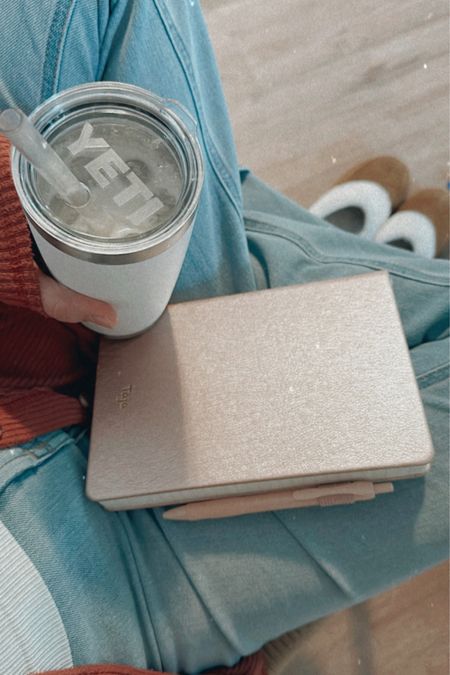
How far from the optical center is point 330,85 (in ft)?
3.64

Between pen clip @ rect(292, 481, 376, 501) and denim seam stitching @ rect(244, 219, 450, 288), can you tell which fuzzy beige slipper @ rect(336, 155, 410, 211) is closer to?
denim seam stitching @ rect(244, 219, 450, 288)

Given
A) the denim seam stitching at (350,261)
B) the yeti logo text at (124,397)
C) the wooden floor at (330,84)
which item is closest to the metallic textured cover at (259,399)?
the yeti logo text at (124,397)

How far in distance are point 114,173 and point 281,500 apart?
0.29m

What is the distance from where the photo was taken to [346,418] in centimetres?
55

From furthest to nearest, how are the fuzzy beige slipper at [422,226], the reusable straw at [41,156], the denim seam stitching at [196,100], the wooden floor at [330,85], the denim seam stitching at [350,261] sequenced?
the wooden floor at [330,85] < the fuzzy beige slipper at [422,226] < the denim seam stitching at [350,261] < the denim seam stitching at [196,100] < the reusable straw at [41,156]

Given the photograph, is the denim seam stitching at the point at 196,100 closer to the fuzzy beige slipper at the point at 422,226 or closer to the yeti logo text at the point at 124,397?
the yeti logo text at the point at 124,397

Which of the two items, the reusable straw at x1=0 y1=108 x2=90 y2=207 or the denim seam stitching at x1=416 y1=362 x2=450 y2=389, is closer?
the reusable straw at x1=0 y1=108 x2=90 y2=207

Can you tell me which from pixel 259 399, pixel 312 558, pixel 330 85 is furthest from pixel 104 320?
pixel 330 85

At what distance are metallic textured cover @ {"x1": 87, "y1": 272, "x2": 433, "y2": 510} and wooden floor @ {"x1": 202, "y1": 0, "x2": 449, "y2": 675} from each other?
52 centimetres

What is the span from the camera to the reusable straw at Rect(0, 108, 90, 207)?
0.36 meters

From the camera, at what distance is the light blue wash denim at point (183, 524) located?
53cm

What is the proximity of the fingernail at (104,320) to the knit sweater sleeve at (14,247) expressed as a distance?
38mm

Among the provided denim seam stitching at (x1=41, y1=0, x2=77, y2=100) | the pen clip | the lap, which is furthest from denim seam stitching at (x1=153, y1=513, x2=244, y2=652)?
denim seam stitching at (x1=41, y1=0, x2=77, y2=100)

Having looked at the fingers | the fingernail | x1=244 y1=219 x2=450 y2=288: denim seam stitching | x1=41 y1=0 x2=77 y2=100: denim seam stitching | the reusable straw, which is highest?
x1=41 y1=0 x2=77 y2=100: denim seam stitching
